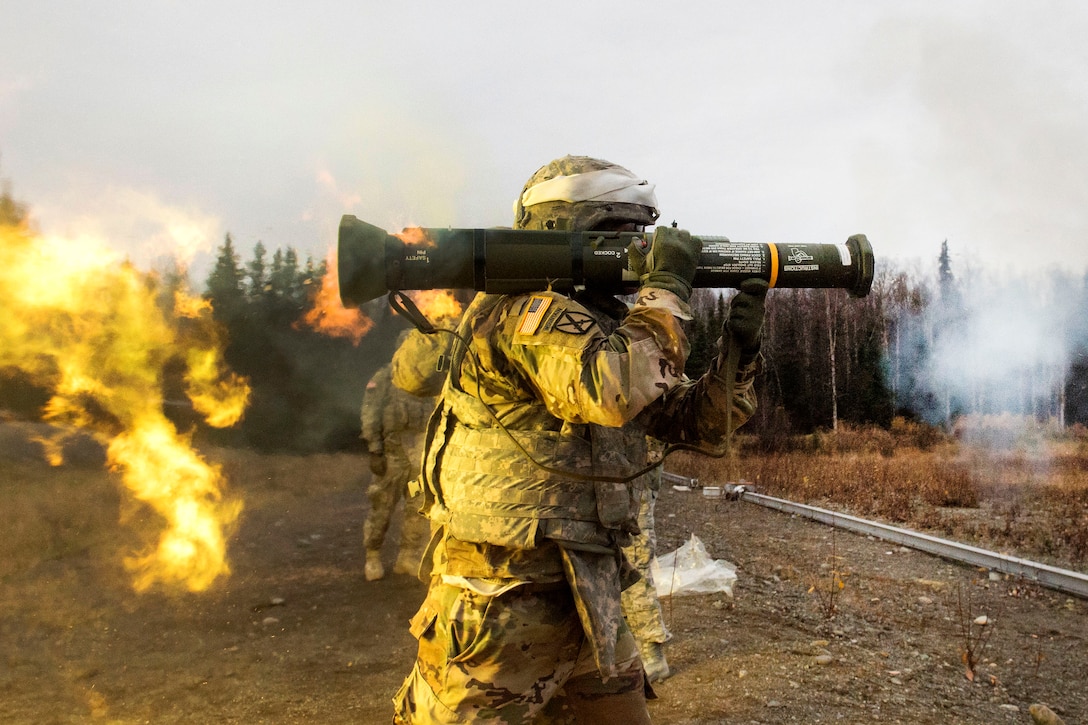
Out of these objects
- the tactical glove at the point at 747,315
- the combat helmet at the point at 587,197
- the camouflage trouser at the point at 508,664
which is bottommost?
the camouflage trouser at the point at 508,664

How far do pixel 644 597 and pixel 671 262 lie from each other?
127 inches

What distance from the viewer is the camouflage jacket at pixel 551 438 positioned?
6.92 feet

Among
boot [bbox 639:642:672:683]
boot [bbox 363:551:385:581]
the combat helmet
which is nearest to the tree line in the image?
boot [bbox 363:551:385:581]

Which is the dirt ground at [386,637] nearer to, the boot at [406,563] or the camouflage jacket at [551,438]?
the boot at [406,563]

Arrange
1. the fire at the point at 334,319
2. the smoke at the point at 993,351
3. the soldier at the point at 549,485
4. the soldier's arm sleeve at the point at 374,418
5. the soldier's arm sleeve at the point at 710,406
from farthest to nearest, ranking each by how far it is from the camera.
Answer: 1. the smoke at the point at 993,351
2. the fire at the point at 334,319
3. the soldier's arm sleeve at the point at 374,418
4. the soldier's arm sleeve at the point at 710,406
5. the soldier at the point at 549,485

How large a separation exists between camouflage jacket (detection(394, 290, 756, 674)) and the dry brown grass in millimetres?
6547

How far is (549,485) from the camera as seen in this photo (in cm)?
232

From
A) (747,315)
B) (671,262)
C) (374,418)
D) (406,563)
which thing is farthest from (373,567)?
(671,262)

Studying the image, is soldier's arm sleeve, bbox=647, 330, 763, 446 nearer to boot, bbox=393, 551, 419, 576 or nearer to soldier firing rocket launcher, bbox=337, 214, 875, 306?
soldier firing rocket launcher, bbox=337, 214, 875, 306

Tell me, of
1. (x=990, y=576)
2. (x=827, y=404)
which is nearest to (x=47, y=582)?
(x=990, y=576)

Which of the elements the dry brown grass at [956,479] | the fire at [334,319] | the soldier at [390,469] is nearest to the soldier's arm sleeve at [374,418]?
the soldier at [390,469]

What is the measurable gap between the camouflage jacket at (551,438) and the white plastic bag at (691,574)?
430 cm

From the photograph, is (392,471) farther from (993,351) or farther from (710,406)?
(993,351)

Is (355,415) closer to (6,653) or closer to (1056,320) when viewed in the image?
(6,653)
